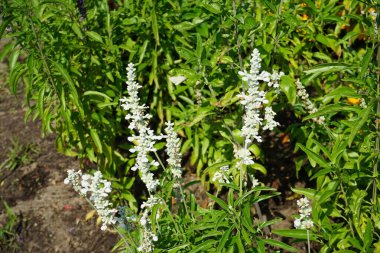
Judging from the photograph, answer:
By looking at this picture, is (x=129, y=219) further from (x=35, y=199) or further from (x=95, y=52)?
(x=35, y=199)

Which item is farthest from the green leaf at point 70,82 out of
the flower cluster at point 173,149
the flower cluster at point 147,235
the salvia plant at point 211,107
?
the flower cluster at point 147,235

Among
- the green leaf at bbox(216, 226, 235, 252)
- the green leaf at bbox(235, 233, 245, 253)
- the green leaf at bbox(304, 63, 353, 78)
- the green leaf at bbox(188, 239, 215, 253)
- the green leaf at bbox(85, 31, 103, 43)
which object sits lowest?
the green leaf at bbox(188, 239, 215, 253)

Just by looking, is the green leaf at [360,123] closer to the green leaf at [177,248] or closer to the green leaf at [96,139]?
the green leaf at [177,248]

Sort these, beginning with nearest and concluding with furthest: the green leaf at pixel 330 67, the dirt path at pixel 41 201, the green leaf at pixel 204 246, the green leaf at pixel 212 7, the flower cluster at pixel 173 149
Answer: the green leaf at pixel 204 246, the flower cluster at pixel 173 149, the green leaf at pixel 330 67, the green leaf at pixel 212 7, the dirt path at pixel 41 201

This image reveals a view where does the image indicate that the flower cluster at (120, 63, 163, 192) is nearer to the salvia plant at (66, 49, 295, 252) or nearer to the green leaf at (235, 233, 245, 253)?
the salvia plant at (66, 49, 295, 252)

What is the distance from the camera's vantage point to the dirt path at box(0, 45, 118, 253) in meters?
4.55

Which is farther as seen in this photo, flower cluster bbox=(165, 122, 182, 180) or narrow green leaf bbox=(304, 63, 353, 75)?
narrow green leaf bbox=(304, 63, 353, 75)

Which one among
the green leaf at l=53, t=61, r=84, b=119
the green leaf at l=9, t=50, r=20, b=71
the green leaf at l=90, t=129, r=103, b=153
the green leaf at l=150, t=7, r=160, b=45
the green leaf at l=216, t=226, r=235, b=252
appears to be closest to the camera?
the green leaf at l=216, t=226, r=235, b=252

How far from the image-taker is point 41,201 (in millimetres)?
5027

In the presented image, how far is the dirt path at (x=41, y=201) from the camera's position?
455 centimetres

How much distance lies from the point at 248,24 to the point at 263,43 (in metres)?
0.50

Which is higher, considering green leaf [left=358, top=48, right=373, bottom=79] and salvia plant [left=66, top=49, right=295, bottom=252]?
green leaf [left=358, top=48, right=373, bottom=79]

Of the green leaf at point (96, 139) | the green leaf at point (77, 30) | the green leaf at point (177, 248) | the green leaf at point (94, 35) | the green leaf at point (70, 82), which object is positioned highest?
the green leaf at point (77, 30)

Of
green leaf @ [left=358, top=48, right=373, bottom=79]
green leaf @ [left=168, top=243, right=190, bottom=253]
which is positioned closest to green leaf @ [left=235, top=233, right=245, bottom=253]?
green leaf @ [left=168, top=243, right=190, bottom=253]
